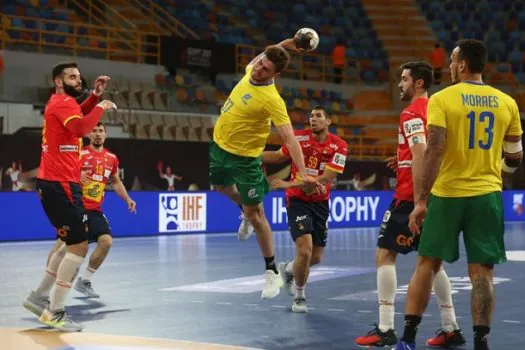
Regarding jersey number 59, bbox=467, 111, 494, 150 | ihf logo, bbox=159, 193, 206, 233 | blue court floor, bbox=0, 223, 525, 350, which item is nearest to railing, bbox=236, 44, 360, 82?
ihf logo, bbox=159, 193, 206, 233

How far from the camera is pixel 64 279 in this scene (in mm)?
8898

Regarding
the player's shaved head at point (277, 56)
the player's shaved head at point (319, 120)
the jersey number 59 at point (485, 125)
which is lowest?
the jersey number 59 at point (485, 125)

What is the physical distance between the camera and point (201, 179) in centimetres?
2617

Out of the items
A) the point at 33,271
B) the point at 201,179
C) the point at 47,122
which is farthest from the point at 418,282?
the point at 201,179

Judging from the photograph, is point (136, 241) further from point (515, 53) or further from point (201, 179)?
point (515, 53)

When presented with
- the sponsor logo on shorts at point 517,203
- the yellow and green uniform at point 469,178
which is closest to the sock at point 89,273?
the yellow and green uniform at point 469,178

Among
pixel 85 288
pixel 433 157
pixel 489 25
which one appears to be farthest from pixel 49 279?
pixel 489 25

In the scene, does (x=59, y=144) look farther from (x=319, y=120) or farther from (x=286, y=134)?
(x=319, y=120)

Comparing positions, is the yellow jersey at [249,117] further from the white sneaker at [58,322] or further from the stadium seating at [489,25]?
the stadium seating at [489,25]

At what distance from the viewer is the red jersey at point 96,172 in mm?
11930

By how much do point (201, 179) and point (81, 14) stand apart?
8.66 meters

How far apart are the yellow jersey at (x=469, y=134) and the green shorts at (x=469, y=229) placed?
78mm

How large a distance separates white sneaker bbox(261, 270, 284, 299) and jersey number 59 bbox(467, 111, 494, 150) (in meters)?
3.41

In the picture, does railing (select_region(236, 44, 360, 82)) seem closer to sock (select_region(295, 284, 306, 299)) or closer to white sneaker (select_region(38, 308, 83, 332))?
sock (select_region(295, 284, 306, 299))
